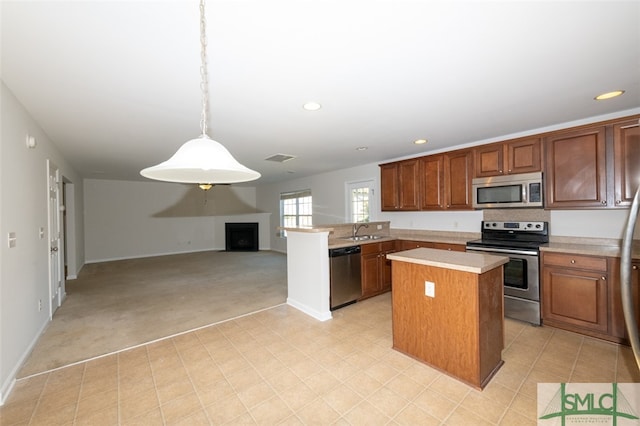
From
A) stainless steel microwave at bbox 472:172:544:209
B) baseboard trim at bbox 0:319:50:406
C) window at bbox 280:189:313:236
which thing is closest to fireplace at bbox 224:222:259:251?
window at bbox 280:189:313:236

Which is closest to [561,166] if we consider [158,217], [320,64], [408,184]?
[408,184]

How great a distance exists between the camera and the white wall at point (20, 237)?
6.82ft

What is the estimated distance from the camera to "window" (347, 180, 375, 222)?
576 centimetres

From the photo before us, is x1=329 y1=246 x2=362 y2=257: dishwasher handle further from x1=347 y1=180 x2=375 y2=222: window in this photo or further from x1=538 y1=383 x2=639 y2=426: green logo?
x1=538 y1=383 x2=639 y2=426: green logo

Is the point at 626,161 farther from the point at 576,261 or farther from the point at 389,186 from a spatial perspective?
the point at 389,186

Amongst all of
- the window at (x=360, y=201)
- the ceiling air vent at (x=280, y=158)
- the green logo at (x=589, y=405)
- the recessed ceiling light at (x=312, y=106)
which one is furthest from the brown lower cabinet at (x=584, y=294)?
the ceiling air vent at (x=280, y=158)

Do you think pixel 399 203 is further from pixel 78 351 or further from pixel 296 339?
pixel 78 351

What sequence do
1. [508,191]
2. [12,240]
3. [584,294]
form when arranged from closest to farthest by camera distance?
[12,240], [584,294], [508,191]

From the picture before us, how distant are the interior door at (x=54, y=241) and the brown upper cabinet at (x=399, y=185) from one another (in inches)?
195

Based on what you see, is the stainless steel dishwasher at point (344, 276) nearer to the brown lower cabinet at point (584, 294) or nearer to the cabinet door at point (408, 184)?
the cabinet door at point (408, 184)

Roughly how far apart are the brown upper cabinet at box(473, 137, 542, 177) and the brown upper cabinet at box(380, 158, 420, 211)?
3.27 ft

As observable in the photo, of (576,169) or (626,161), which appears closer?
(626,161)

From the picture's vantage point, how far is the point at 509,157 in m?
3.51

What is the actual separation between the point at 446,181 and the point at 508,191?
86cm
